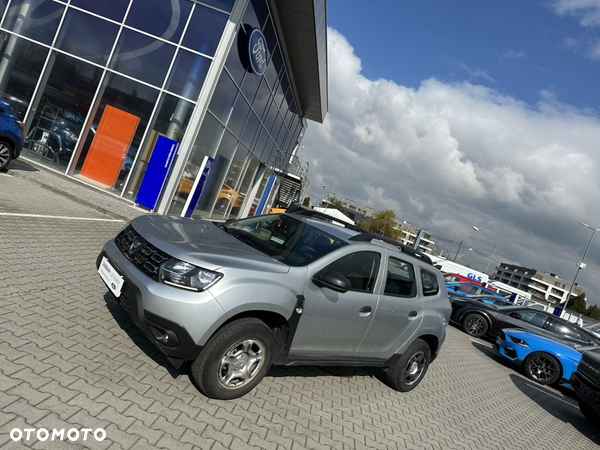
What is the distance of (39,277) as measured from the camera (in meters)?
4.71

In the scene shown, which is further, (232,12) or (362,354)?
(232,12)

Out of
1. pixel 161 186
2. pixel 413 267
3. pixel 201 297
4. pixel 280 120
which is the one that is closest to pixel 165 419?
pixel 201 297

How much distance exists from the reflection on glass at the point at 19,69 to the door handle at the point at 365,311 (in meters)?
12.5

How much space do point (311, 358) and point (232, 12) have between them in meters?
11.1

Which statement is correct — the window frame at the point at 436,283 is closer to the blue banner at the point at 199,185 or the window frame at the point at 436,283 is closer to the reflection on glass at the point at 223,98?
the blue banner at the point at 199,185

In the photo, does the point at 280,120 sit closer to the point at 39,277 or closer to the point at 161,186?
the point at 161,186

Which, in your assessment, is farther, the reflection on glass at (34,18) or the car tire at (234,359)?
the reflection on glass at (34,18)

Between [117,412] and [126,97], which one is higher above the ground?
[126,97]

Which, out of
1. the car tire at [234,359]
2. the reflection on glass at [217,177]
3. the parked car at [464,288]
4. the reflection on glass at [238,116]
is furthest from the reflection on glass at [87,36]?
the parked car at [464,288]

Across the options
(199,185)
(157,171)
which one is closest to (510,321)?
(199,185)

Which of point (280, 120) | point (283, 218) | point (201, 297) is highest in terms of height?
point (280, 120)

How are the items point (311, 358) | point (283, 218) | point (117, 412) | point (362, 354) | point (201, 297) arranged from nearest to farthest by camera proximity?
point (117, 412) → point (201, 297) → point (311, 358) → point (362, 354) → point (283, 218)

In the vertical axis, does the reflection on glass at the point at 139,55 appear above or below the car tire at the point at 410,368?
above

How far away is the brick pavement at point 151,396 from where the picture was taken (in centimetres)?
284
